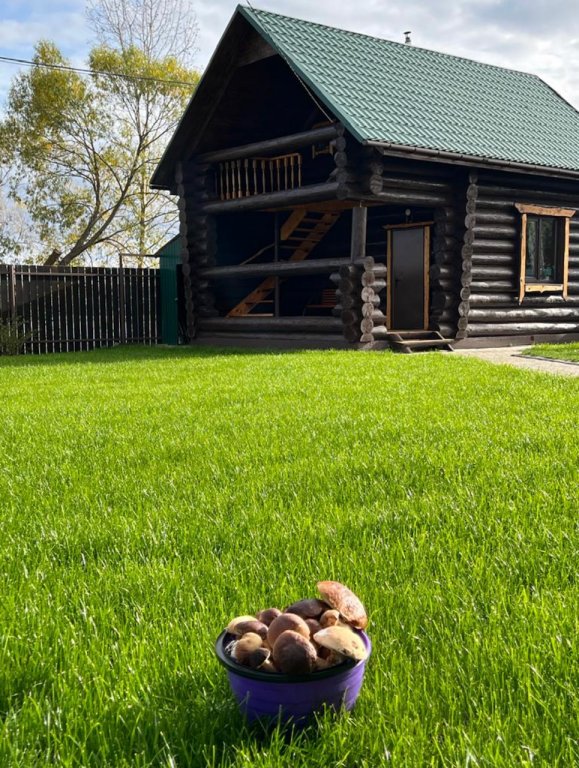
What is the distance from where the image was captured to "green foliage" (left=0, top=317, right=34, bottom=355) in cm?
1711

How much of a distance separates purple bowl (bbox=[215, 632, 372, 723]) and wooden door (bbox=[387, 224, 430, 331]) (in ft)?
49.2

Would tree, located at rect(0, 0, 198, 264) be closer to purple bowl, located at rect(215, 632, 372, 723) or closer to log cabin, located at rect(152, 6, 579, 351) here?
log cabin, located at rect(152, 6, 579, 351)

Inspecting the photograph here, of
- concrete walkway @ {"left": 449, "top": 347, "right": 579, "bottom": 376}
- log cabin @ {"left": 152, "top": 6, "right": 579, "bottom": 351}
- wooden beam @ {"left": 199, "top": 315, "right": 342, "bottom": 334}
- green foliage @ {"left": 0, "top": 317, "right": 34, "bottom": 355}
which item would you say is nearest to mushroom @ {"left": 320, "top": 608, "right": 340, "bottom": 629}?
concrete walkway @ {"left": 449, "top": 347, "right": 579, "bottom": 376}

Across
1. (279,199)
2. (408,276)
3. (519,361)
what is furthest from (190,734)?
(408,276)

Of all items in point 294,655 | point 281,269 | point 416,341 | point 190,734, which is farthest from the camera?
point 281,269

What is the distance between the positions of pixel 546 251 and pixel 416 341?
463 cm

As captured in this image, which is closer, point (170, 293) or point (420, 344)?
point (420, 344)

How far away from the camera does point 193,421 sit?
602cm

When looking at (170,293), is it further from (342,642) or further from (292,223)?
(342,642)

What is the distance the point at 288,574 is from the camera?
2.68 m

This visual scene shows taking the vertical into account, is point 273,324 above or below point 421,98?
below

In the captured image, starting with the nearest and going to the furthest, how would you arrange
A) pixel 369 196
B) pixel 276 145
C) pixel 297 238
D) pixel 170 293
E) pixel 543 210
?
pixel 369 196 < pixel 276 145 < pixel 543 210 < pixel 297 238 < pixel 170 293

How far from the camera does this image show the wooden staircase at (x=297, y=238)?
17.1 m

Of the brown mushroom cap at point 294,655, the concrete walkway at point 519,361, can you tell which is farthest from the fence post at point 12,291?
the brown mushroom cap at point 294,655
